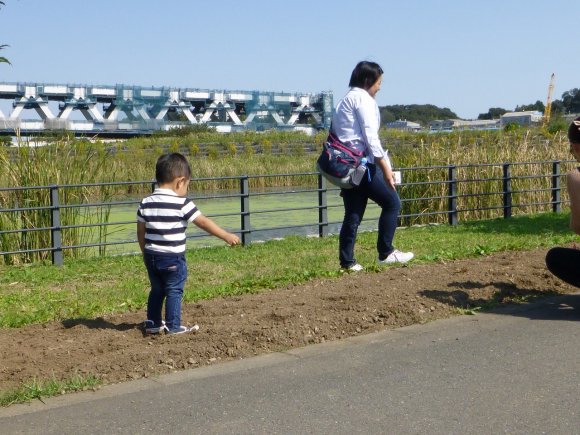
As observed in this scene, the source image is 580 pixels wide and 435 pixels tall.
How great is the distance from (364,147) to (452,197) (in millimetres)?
8022

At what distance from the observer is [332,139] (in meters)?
9.24

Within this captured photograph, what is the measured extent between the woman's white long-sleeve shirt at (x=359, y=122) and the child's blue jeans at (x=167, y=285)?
9.12 ft

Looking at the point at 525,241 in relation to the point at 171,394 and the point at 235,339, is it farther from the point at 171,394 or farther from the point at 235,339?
the point at 171,394

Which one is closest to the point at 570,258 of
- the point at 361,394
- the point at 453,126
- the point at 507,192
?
the point at 361,394

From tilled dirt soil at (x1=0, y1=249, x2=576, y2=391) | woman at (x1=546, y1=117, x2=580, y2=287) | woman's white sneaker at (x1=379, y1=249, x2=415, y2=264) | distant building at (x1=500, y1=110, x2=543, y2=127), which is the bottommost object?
tilled dirt soil at (x1=0, y1=249, x2=576, y2=391)

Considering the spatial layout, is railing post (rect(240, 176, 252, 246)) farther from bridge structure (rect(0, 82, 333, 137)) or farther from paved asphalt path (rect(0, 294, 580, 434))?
bridge structure (rect(0, 82, 333, 137))

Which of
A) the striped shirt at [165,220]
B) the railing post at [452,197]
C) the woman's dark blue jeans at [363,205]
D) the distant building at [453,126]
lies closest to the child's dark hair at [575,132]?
the woman's dark blue jeans at [363,205]

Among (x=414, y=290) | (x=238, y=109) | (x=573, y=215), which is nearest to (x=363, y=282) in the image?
(x=414, y=290)

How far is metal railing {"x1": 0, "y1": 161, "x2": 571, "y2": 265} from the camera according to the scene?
42.1ft

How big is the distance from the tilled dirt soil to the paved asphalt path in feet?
0.74

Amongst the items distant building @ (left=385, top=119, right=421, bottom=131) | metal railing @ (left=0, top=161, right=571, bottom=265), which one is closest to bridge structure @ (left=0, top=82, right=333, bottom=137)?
distant building @ (left=385, top=119, right=421, bottom=131)

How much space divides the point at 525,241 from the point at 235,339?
22.9 feet

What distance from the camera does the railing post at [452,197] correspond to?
16.8 m

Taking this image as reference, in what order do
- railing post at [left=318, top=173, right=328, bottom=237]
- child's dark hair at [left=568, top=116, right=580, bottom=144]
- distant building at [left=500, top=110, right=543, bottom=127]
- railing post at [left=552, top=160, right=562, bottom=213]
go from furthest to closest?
distant building at [left=500, top=110, right=543, bottom=127]
railing post at [left=552, top=160, right=562, bottom=213]
railing post at [left=318, top=173, right=328, bottom=237]
child's dark hair at [left=568, top=116, right=580, bottom=144]
